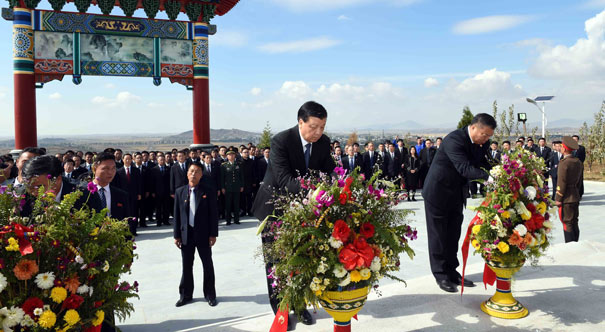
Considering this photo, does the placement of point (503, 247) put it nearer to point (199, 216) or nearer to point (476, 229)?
point (476, 229)

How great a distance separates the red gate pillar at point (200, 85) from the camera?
1548 cm

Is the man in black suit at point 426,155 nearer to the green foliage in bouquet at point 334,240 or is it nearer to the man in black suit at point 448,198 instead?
the man in black suit at point 448,198

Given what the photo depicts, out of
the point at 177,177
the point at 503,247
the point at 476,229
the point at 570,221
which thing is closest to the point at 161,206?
the point at 177,177

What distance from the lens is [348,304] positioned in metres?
2.56

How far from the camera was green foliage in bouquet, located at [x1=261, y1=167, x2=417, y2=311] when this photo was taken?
239 centimetres

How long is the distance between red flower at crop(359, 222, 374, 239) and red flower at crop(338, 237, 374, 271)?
43mm

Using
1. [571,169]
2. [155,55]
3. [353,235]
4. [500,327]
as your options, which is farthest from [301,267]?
[155,55]

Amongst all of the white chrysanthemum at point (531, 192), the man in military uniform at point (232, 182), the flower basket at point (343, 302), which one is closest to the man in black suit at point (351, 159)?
the man in military uniform at point (232, 182)

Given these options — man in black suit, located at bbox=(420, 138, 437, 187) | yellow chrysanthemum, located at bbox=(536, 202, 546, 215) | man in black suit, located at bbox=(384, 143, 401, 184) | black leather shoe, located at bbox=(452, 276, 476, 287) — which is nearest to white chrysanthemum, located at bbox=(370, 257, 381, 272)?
yellow chrysanthemum, located at bbox=(536, 202, 546, 215)

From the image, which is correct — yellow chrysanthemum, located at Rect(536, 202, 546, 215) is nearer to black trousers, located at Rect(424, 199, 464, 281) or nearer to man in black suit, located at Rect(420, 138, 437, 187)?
black trousers, located at Rect(424, 199, 464, 281)

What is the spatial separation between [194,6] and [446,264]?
13900mm

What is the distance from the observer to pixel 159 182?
32.5 ft

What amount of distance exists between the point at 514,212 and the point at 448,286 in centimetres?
109

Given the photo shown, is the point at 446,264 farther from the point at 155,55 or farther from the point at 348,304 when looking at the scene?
the point at 155,55
